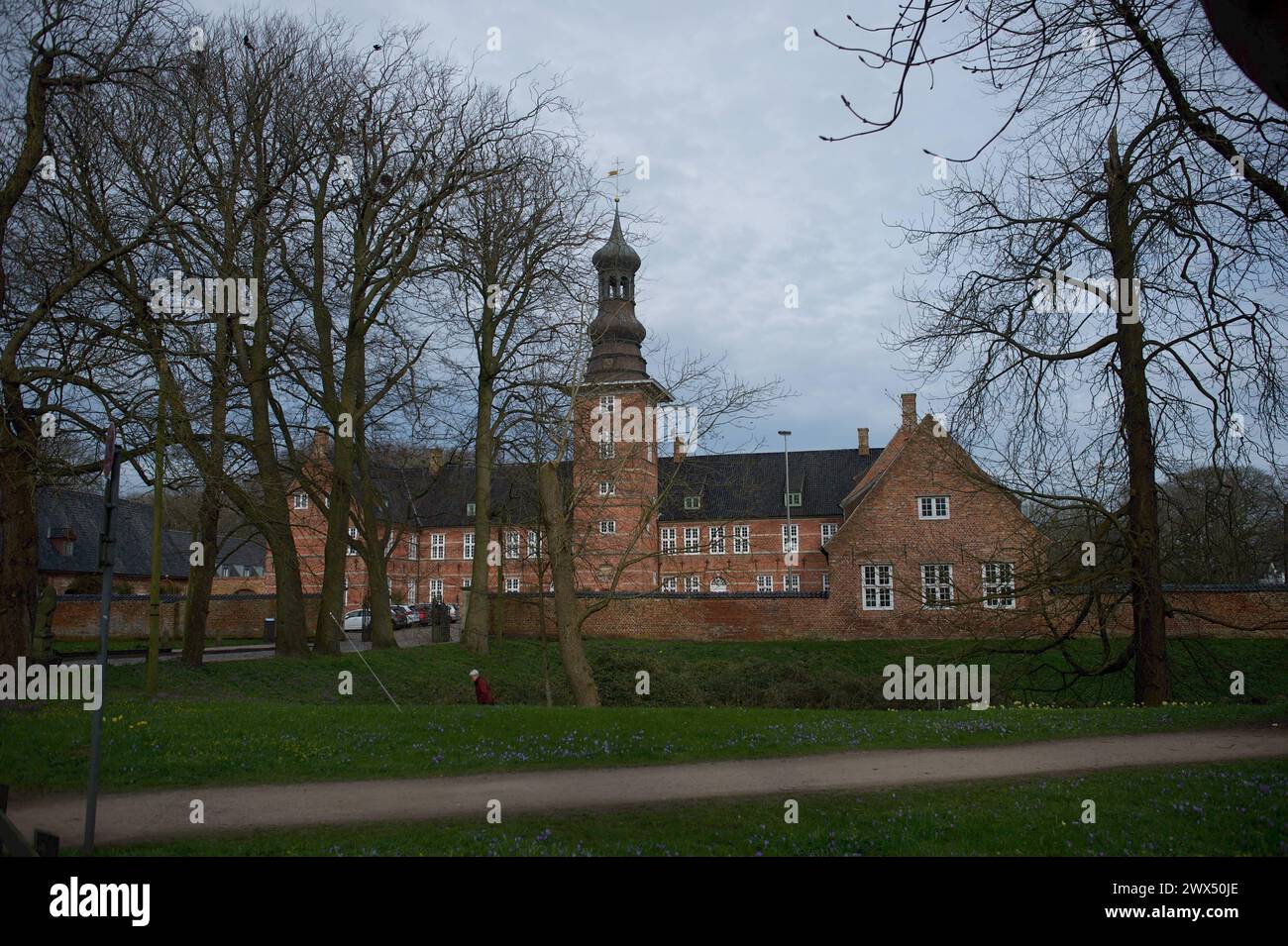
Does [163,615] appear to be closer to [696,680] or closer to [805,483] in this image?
[696,680]

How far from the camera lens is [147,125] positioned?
15602mm

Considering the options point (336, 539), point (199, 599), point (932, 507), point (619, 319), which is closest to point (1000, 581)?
point (336, 539)

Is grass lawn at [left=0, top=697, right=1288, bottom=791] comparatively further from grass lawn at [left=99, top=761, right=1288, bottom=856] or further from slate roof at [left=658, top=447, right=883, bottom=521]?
slate roof at [left=658, top=447, right=883, bottom=521]

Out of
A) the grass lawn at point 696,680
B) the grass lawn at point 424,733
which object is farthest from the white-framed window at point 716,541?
the grass lawn at point 424,733

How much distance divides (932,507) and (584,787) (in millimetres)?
30144

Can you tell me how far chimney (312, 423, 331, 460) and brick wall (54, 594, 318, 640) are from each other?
9.83 metres

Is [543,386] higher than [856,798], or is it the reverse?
[543,386]

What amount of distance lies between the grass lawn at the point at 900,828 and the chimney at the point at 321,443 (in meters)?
18.1

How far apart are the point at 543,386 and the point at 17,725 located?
16.6 metres

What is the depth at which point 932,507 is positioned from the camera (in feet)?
123

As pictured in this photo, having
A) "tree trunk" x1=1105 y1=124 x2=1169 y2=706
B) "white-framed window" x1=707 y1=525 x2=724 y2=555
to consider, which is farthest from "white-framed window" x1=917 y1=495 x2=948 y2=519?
"tree trunk" x1=1105 y1=124 x2=1169 y2=706
